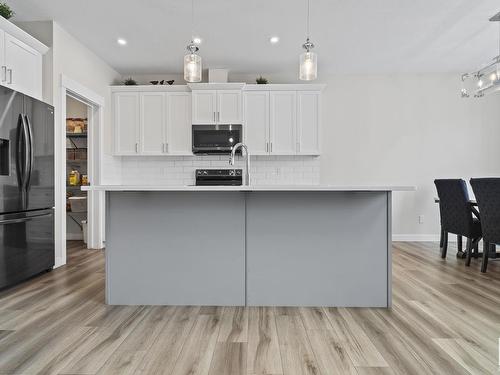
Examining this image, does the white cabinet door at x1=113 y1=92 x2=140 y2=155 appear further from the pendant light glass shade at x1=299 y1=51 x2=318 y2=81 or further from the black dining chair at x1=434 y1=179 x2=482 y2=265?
the black dining chair at x1=434 y1=179 x2=482 y2=265

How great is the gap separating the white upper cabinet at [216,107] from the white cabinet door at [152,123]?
0.54m

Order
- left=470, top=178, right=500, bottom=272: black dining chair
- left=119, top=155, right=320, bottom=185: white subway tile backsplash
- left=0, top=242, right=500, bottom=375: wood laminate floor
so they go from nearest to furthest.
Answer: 1. left=0, top=242, right=500, bottom=375: wood laminate floor
2. left=470, top=178, right=500, bottom=272: black dining chair
3. left=119, top=155, right=320, bottom=185: white subway tile backsplash

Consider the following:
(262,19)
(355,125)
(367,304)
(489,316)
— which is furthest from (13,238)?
(355,125)

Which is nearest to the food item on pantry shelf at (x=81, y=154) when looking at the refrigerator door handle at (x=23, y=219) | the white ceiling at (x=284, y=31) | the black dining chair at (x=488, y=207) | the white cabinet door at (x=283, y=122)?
the white ceiling at (x=284, y=31)

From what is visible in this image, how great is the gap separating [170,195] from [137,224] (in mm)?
320

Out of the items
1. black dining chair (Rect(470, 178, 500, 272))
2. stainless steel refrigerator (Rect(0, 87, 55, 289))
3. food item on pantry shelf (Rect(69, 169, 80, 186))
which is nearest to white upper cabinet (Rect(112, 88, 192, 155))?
food item on pantry shelf (Rect(69, 169, 80, 186))

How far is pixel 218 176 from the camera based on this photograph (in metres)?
5.23

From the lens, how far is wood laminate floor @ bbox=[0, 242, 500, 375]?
1.60 meters

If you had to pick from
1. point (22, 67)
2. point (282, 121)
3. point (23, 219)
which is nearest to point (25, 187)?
point (23, 219)

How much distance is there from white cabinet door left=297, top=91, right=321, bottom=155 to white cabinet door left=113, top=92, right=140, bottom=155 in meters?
2.44

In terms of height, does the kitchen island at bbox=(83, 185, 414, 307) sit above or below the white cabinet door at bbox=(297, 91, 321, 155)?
below

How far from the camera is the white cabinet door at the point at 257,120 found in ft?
16.4

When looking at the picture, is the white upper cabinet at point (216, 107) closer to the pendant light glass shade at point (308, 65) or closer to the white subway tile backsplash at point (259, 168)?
the white subway tile backsplash at point (259, 168)

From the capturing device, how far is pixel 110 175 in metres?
5.04
